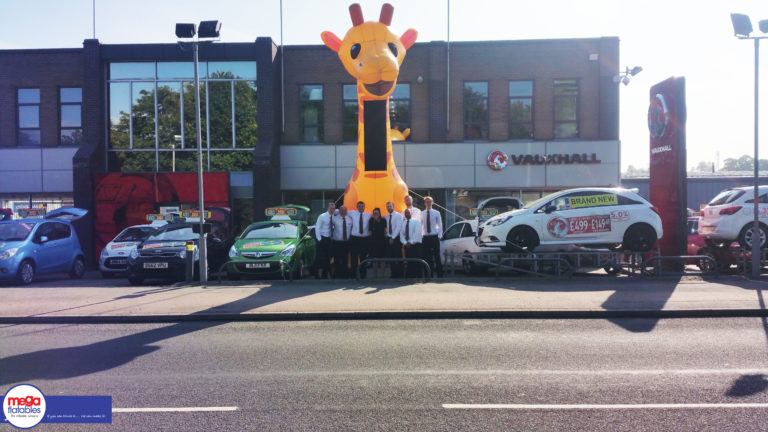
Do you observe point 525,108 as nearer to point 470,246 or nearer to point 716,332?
point 470,246

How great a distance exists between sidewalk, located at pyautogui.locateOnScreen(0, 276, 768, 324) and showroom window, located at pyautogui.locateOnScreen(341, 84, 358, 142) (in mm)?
11305

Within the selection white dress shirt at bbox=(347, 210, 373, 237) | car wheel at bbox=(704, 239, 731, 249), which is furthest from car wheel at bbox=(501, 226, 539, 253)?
car wheel at bbox=(704, 239, 731, 249)

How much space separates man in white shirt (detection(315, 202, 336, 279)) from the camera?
1309cm

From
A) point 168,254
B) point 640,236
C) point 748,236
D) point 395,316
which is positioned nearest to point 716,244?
point 748,236

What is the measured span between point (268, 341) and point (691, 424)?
203 inches

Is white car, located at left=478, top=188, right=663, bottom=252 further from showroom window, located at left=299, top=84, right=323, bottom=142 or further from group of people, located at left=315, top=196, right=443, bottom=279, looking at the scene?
showroom window, located at left=299, top=84, right=323, bottom=142

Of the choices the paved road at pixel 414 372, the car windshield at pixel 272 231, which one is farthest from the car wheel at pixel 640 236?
the car windshield at pixel 272 231

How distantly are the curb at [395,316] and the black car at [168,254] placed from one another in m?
4.40

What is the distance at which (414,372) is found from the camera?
5.81 metres

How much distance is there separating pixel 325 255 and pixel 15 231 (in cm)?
887

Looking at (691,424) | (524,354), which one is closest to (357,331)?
(524,354)

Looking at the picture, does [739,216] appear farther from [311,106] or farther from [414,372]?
[311,106]

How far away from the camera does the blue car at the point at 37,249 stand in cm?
1392

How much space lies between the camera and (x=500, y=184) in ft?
72.8
